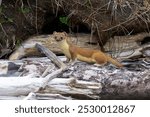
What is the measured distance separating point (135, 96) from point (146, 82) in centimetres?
13

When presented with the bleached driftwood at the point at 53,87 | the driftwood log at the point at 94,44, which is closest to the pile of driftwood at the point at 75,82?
the bleached driftwood at the point at 53,87

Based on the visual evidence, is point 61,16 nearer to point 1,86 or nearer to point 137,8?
point 137,8

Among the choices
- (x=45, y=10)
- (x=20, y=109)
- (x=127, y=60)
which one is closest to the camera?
(x=20, y=109)

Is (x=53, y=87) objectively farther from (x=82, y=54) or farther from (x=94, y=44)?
(x=94, y=44)

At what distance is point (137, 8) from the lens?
4641mm

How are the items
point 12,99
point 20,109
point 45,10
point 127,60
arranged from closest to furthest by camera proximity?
point 20,109 < point 12,99 < point 127,60 < point 45,10

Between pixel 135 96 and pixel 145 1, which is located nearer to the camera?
pixel 135 96

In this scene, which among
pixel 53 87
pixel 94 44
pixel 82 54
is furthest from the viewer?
pixel 94 44

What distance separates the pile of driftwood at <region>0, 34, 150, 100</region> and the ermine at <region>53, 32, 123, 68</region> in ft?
0.16

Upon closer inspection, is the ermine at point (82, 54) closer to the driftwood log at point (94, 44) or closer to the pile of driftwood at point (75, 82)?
the pile of driftwood at point (75, 82)

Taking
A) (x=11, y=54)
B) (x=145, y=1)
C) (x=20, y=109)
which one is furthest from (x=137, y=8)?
(x=20, y=109)

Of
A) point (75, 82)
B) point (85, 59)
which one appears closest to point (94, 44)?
point (85, 59)

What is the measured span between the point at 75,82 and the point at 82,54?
0.23m

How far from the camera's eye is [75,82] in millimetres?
3959
